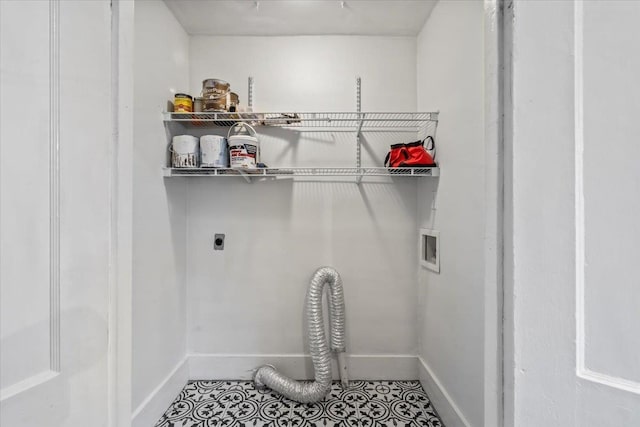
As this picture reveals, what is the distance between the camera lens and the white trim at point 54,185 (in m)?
0.41

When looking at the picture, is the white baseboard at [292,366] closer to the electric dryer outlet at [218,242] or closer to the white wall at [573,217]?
the electric dryer outlet at [218,242]

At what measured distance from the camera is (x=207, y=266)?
1.76m

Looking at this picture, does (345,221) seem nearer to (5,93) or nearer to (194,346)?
(194,346)

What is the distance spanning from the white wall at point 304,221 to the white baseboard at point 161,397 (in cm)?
20

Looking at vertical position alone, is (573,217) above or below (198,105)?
below

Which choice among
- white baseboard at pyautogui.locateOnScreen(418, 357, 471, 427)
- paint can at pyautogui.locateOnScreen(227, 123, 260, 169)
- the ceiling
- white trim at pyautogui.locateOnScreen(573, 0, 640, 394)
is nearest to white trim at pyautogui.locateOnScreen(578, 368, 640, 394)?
white trim at pyautogui.locateOnScreen(573, 0, 640, 394)

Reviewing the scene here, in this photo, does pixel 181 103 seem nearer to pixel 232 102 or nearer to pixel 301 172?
pixel 232 102

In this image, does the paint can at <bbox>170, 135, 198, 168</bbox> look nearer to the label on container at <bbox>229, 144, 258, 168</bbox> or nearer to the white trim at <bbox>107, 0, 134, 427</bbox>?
the label on container at <bbox>229, 144, 258, 168</bbox>

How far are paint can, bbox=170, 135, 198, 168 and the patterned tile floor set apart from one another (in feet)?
4.16

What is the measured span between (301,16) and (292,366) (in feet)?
6.76

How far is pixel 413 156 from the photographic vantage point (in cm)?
151

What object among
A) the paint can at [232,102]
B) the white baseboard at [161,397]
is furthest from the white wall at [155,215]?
the paint can at [232,102]

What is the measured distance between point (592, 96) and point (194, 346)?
80.4 inches

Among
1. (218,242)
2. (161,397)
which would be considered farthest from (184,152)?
(161,397)
